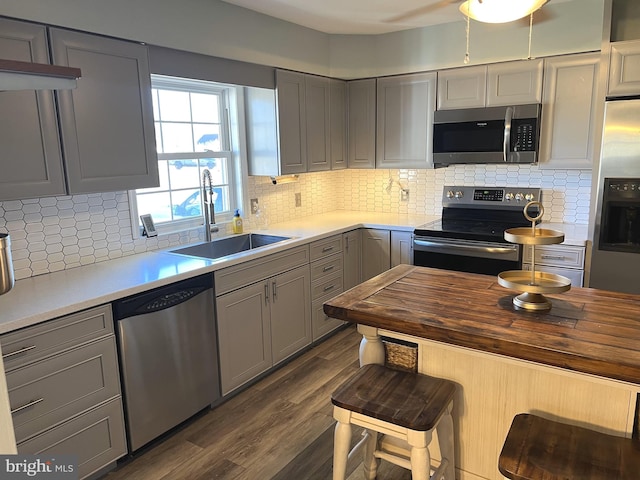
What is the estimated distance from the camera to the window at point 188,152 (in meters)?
3.02

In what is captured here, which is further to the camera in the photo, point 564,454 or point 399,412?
point 399,412

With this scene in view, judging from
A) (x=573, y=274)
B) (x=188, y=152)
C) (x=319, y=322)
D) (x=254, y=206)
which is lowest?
(x=319, y=322)

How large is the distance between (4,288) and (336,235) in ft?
9.33

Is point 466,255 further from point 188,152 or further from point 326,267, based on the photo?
point 188,152

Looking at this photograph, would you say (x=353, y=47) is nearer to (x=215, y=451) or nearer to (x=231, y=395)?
(x=231, y=395)

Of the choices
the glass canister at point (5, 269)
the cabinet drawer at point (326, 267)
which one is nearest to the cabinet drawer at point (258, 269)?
the cabinet drawer at point (326, 267)

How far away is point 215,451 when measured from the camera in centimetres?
238

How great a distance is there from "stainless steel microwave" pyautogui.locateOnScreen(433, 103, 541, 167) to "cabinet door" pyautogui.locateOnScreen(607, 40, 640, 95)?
0.51 meters

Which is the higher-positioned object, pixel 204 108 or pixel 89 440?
pixel 204 108

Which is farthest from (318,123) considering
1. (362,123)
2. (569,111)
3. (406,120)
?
(569,111)

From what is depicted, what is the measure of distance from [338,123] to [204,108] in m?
1.26

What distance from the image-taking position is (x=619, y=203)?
290 cm

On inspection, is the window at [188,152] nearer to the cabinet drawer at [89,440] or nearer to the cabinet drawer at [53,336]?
the cabinet drawer at [53,336]

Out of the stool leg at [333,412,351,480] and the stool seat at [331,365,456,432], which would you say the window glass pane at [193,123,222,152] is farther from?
the stool leg at [333,412,351,480]
